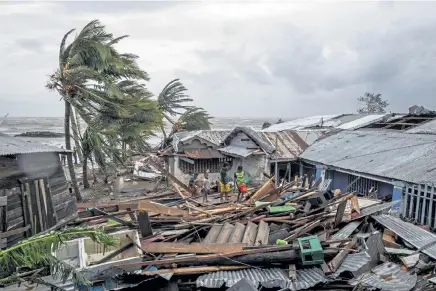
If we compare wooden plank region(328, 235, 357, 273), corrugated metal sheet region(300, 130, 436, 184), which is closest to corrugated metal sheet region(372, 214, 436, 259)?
wooden plank region(328, 235, 357, 273)

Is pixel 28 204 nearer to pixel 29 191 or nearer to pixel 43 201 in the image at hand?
pixel 29 191

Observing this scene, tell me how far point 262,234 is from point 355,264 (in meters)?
2.32

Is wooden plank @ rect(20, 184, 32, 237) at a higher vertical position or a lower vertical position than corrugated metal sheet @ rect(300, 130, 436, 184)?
lower

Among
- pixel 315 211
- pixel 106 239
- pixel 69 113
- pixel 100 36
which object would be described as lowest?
pixel 315 211

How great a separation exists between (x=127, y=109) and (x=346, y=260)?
14421 millimetres

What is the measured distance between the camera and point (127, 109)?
62.6 feet

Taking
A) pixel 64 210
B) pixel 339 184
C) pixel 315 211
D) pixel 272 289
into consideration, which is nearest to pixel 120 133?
pixel 64 210

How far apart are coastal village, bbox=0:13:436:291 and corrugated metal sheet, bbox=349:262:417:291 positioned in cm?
3

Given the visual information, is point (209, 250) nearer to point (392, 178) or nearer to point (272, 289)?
point (272, 289)

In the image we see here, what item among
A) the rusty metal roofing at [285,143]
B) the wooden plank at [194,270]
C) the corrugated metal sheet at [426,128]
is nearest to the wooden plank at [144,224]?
the wooden plank at [194,270]

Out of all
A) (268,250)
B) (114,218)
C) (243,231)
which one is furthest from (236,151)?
(268,250)

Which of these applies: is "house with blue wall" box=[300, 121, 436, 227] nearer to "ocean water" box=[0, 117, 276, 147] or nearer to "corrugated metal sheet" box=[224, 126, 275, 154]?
"corrugated metal sheet" box=[224, 126, 275, 154]

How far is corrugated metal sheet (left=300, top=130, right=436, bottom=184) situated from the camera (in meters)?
12.5

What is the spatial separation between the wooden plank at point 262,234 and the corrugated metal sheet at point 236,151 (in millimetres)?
9379
